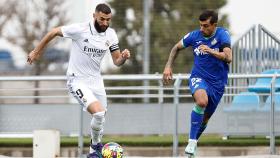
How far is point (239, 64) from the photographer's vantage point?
18984 millimetres

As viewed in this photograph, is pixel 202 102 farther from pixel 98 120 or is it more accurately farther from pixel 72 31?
pixel 72 31

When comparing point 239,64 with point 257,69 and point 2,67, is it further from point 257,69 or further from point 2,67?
point 2,67

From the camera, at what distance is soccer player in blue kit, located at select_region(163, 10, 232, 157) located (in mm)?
12961

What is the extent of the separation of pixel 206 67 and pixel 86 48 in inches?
62.1

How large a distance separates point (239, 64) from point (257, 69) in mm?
390

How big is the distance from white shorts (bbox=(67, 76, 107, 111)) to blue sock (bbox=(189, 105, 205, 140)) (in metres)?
1.26

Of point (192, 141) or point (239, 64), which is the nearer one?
point (192, 141)

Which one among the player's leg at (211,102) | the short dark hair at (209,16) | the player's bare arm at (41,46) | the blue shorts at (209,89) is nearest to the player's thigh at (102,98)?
the player's bare arm at (41,46)

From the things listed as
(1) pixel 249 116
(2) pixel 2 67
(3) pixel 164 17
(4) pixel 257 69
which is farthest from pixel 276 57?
(2) pixel 2 67

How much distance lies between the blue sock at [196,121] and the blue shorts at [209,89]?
0.82ft

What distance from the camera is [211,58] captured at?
1315 cm

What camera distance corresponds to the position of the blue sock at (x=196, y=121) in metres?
13.0

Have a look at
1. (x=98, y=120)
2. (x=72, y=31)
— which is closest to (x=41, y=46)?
(x=72, y=31)

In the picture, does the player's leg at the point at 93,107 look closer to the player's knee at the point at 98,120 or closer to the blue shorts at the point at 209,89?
the player's knee at the point at 98,120
